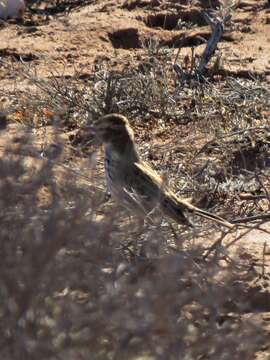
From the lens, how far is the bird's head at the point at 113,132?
7883 millimetres

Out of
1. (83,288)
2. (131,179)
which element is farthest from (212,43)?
(83,288)

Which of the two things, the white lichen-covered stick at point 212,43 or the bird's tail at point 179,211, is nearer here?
the bird's tail at point 179,211

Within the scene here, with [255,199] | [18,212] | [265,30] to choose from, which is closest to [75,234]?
[18,212]

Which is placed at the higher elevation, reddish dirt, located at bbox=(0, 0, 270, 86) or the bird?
the bird

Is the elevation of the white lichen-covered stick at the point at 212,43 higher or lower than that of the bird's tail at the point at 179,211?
lower

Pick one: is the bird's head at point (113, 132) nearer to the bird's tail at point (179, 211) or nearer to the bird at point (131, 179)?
the bird at point (131, 179)

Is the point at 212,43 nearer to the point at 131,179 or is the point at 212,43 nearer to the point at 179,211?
the point at 131,179

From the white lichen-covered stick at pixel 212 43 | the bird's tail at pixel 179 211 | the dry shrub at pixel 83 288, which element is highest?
the dry shrub at pixel 83 288

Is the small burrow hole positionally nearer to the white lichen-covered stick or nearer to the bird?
the white lichen-covered stick

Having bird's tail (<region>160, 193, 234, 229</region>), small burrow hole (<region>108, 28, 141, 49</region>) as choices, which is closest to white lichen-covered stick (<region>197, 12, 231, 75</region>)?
small burrow hole (<region>108, 28, 141, 49</region>)

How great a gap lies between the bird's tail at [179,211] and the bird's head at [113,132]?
85 centimetres

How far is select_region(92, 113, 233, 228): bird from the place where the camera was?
6.96 m

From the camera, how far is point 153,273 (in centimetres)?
446

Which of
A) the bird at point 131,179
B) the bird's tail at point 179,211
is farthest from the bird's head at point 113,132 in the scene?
the bird's tail at point 179,211
